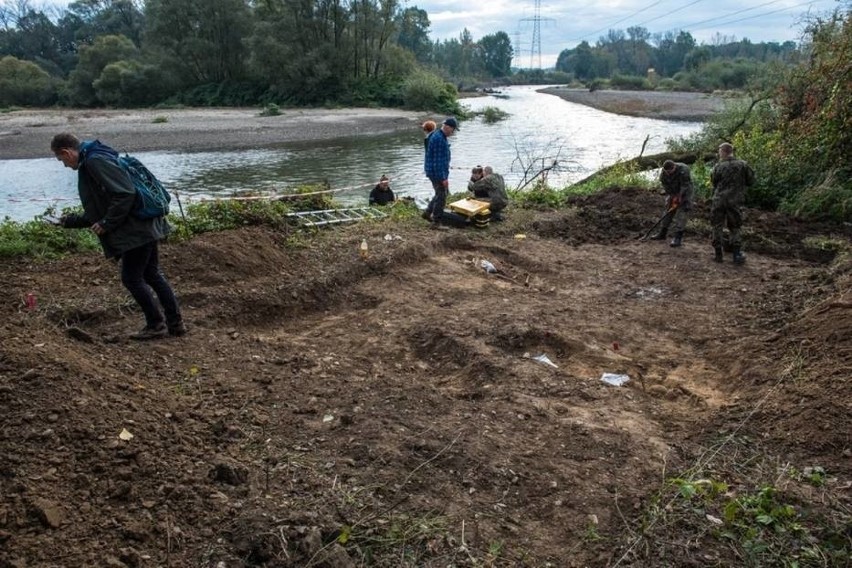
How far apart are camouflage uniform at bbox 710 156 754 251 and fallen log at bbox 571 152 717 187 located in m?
7.27

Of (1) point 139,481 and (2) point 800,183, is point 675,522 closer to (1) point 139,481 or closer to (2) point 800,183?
(1) point 139,481

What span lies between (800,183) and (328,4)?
4915cm

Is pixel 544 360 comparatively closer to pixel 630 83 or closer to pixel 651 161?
pixel 651 161

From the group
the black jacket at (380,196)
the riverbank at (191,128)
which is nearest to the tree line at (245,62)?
the riverbank at (191,128)

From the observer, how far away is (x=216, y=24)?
5491 centimetres

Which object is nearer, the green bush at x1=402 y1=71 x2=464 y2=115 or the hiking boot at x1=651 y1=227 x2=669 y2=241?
the hiking boot at x1=651 y1=227 x2=669 y2=241

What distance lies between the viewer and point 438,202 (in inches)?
395

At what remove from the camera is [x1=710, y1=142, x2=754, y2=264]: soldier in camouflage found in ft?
27.2

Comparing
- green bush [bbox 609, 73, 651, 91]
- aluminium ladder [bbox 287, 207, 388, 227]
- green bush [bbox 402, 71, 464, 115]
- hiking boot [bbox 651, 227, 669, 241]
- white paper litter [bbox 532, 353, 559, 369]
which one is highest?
green bush [bbox 609, 73, 651, 91]

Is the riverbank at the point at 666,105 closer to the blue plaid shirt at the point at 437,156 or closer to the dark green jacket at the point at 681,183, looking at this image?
the dark green jacket at the point at 681,183

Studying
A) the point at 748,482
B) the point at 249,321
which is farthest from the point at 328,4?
the point at 748,482

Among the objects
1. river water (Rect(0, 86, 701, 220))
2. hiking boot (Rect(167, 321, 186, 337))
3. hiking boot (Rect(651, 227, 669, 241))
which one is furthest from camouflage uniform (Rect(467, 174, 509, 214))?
hiking boot (Rect(167, 321, 186, 337))

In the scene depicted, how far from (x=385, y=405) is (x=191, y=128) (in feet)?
109

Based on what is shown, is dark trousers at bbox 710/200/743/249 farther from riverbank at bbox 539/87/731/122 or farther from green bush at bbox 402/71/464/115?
green bush at bbox 402/71/464/115
